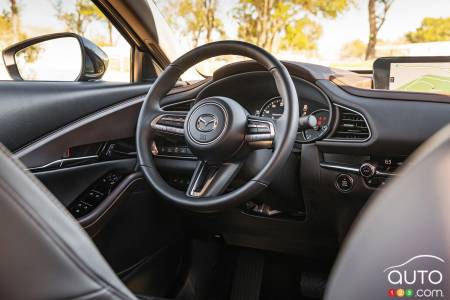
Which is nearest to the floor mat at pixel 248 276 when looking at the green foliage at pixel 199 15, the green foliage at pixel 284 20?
the green foliage at pixel 199 15

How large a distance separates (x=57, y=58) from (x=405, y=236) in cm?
214

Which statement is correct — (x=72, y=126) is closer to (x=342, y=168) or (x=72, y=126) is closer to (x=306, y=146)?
(x=306, y=146)

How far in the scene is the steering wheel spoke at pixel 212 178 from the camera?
1855 millimetres

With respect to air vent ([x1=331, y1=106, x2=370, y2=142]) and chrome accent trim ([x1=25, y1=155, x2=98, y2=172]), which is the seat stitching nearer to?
chrome accent trim ([x1=25, y1=155, x2=98, y2=172])

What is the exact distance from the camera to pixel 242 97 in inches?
88.3

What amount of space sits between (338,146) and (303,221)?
42 centimetres

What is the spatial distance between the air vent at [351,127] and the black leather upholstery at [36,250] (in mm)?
1511

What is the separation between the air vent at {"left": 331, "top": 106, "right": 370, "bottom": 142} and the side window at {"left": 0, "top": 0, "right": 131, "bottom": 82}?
3.87 ft

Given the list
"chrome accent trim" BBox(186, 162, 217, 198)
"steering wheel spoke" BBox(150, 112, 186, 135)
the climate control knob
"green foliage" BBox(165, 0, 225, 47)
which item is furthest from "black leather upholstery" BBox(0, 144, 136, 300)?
"green foliage" BBox(165, 0, 225, 47)

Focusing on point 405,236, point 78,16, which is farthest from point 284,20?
point 405,236

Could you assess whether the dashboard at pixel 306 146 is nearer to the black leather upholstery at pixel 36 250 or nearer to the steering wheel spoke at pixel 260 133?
the steering wheel spoke at pixel 260 133

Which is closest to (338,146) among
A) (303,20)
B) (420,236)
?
(420,236)

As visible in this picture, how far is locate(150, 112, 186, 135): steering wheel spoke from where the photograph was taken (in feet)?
6.51

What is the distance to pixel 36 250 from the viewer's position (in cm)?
62
